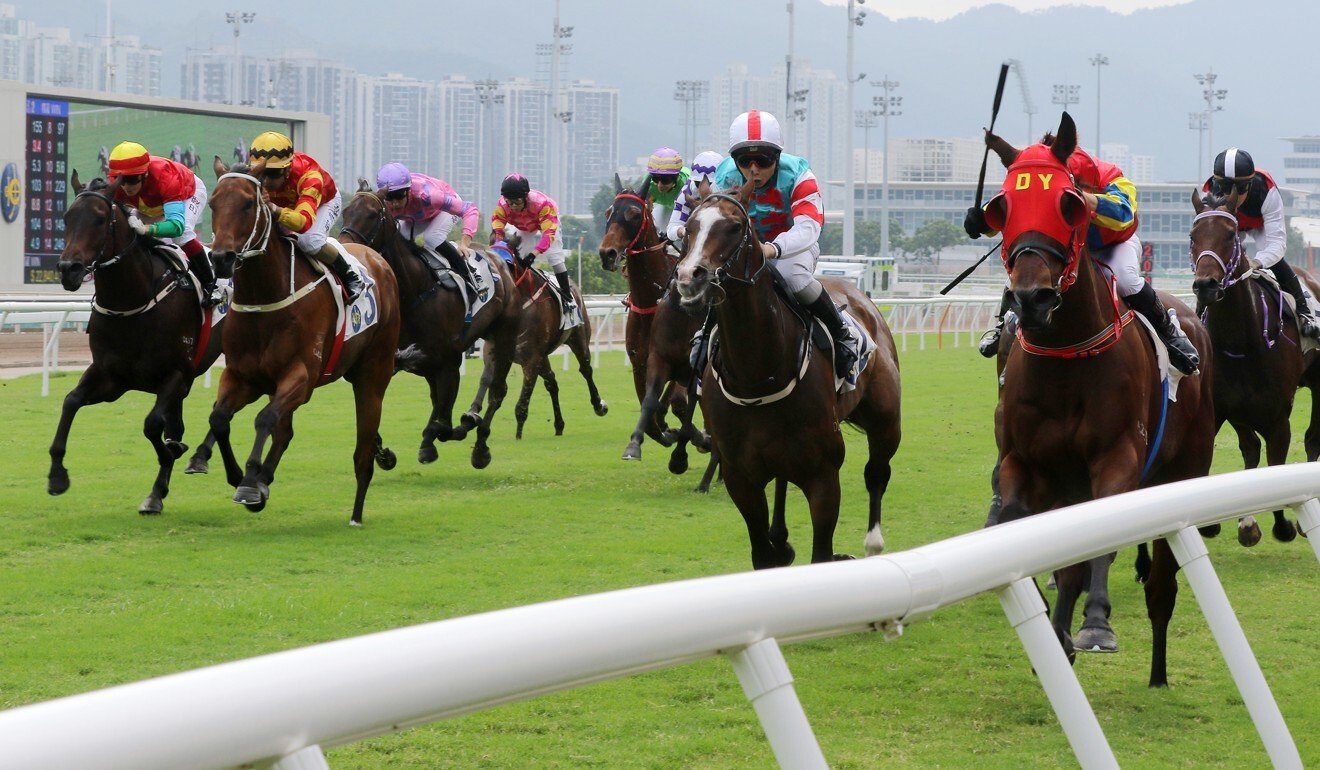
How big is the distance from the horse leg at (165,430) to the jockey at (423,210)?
7.20ft

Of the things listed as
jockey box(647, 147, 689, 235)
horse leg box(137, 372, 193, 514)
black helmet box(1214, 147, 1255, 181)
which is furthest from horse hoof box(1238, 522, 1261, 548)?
horse leg box(137, 372, 193, 514)

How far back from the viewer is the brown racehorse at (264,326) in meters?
6.95

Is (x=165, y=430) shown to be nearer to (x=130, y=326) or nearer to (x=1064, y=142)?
(x=130, y=326)

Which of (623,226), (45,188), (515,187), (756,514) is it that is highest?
(45,188)

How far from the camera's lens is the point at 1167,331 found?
5.05m

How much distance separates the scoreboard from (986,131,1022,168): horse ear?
21588mm

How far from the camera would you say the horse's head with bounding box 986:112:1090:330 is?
170 inches

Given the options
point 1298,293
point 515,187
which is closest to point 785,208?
point 1298,293

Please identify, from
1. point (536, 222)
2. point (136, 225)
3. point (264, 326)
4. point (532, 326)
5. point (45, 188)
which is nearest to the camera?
point (264, 326)

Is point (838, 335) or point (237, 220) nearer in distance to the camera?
point (838, 335)

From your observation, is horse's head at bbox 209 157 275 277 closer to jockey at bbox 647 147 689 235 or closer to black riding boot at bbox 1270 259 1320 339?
jockey at bbox 647 147 689 235

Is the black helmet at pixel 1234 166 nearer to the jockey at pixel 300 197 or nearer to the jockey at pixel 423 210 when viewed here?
the jockey at pixel 300 197

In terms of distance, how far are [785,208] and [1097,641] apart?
201 centimetres

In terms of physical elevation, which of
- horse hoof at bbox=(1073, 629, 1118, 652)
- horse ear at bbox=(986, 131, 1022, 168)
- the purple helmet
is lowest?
horse hoof at bbox=(1073, 629, 1118, 652)
